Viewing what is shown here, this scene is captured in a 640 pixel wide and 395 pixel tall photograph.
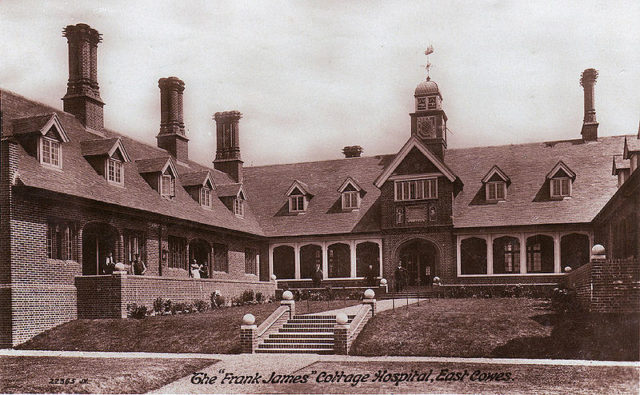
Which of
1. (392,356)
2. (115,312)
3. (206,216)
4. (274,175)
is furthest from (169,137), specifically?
(392,356)

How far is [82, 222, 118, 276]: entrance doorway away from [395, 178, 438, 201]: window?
15.4 m

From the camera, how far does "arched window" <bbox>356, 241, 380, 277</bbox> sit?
37.2m

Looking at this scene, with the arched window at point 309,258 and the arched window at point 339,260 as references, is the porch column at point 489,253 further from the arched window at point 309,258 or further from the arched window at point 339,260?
the arched window at point 309,258

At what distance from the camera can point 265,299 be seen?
33750 millimetres

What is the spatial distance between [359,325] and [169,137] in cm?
1963

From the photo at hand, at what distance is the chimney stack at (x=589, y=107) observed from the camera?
3766 cm

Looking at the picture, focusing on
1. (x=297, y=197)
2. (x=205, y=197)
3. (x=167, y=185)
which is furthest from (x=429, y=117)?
(x=167, y=185)

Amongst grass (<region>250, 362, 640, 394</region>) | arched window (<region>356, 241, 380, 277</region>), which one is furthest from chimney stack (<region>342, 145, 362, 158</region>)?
grass (<region>250, 362, 640, 394</region>)

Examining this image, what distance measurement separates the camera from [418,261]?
36.3m

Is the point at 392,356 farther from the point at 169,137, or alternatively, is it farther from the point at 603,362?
the point at 169,137

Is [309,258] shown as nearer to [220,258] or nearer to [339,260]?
[339,260]

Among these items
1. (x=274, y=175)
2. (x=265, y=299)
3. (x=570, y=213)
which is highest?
(x=274, y=175)

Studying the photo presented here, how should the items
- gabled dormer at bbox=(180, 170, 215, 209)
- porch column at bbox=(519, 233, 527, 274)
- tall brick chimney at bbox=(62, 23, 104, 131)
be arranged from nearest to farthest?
tall brick chimney at bbox=(62, 23, 104, 131) < gabled dormer at bbox=(180, 170, 215, 209) < porch column at bbox=(519, 233, 527, 274)
